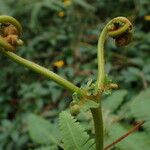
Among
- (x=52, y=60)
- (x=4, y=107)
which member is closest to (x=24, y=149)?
(x=4, y=107)

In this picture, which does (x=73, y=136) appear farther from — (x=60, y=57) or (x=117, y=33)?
(x=60, y=57)

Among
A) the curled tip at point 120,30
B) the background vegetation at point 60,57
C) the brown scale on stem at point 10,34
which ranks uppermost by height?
the background vegetation at point 60,57

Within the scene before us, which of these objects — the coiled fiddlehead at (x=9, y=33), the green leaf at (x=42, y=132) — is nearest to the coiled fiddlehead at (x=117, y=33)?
the coiled fiddlehead at (x=9, y=33)

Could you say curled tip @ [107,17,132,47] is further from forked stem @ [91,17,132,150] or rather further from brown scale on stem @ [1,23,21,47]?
brown scale on stem @ [1,23,21,47]

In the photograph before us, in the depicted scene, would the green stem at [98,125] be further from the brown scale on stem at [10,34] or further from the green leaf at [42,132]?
the green leaf at [42,132]

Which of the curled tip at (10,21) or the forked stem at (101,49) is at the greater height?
the curled tip at (10,21)

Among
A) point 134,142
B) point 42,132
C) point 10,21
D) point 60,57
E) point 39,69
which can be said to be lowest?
point 134,142

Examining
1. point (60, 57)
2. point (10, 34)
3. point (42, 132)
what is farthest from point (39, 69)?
point (60, 57)
